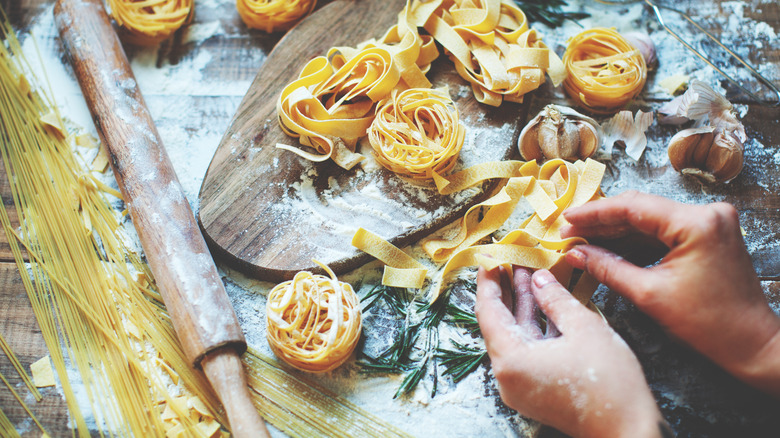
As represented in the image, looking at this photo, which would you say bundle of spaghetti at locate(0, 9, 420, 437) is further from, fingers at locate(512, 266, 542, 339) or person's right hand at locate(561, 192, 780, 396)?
person's right hand at locate(561, 192, 780, 396)

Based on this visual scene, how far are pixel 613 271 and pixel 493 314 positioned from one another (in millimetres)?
265

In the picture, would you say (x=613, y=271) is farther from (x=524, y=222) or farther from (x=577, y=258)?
(x=524, y=222)

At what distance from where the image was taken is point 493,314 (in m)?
1.10

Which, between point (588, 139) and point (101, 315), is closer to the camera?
point (101, 315)

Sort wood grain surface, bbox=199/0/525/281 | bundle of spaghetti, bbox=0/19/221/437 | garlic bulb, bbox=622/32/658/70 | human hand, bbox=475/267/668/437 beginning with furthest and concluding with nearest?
1. garlic bulb, bbox=622/32/658/70
2. wood grain surface, bbox=199/0/525/281
3. bundle of spaghetti, bbox=0/19/221/437
4. human hand, bbox=475/267/668/437

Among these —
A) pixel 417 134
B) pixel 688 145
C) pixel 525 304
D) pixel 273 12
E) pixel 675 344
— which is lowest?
pixel 675 344

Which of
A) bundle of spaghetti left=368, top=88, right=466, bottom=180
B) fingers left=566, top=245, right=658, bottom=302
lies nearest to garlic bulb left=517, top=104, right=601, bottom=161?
bundle of spaghetti left=368, top=88, right=466, bottom=180

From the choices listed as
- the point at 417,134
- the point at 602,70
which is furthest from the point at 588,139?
the point at 417,134

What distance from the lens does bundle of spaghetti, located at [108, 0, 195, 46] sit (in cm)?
154

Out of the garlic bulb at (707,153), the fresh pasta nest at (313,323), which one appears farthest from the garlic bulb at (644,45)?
the fresh pasta nest at (313,323)

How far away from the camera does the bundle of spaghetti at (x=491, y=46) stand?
53.9 inches

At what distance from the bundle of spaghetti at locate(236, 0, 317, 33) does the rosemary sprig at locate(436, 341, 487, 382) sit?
3.47ft

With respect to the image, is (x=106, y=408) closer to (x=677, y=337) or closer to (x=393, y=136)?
(x=393, y=136)

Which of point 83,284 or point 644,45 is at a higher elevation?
point 644,45
